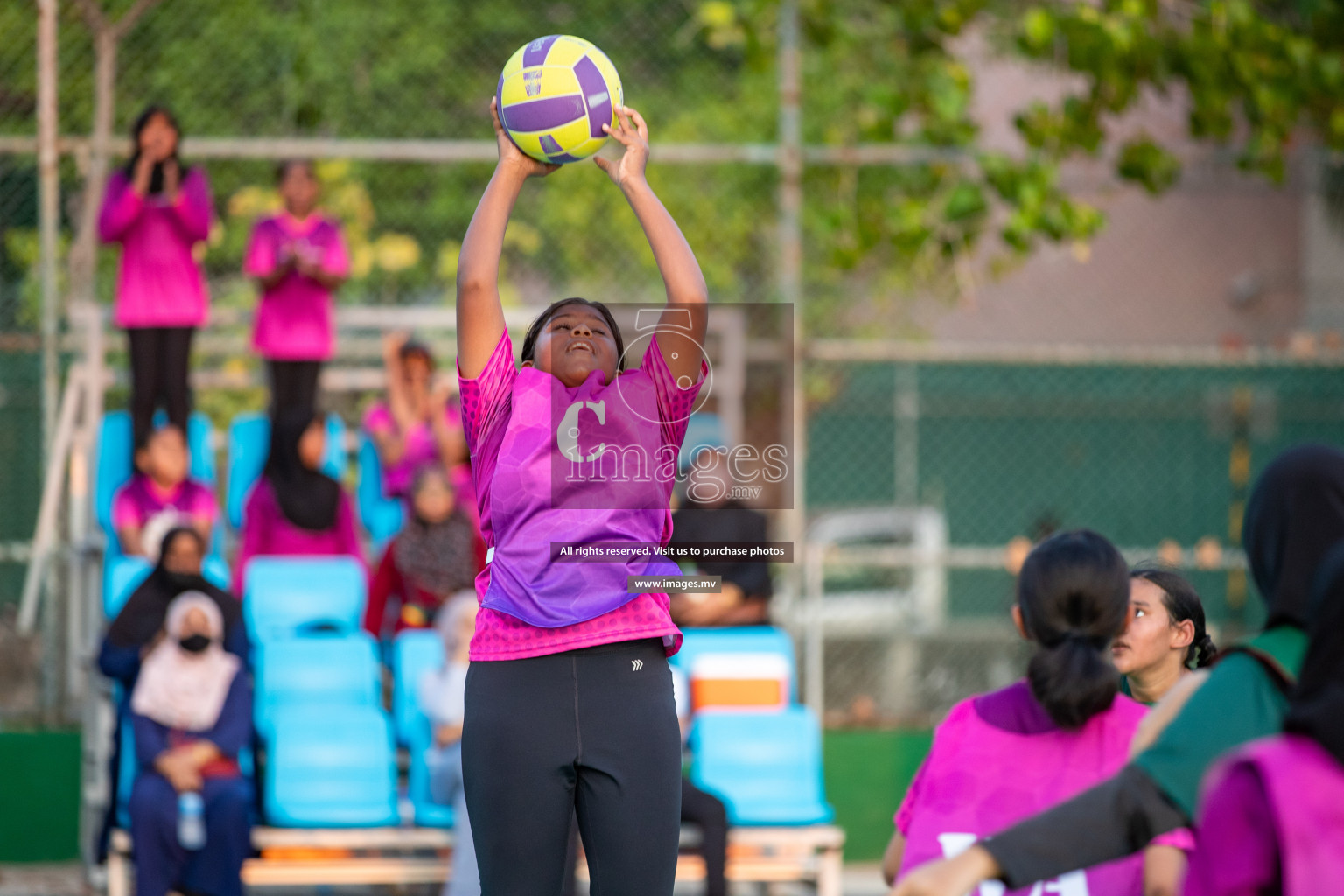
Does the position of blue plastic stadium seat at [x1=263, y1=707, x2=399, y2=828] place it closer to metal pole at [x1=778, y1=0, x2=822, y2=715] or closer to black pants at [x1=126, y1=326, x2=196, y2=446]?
black pants at [x1=126, y1=326, x2=196, y2=446]

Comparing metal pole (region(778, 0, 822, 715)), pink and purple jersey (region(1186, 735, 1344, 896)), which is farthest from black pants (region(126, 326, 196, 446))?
pink and purple jersey (region(1186, 735, 1344, 896))

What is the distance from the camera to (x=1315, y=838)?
73.7 inches

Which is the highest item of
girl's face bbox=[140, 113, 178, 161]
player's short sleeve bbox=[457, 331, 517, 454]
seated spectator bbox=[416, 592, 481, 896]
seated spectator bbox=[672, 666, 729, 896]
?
girl's face bbox=[140, 113, 178, 161]

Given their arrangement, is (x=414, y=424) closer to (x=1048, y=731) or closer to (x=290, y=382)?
(x=290, y=382)

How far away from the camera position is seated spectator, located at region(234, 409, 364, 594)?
7.60m

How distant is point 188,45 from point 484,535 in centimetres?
748

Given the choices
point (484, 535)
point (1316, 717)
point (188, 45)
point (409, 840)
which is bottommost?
point (409, 840)

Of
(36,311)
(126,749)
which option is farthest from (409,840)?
(36,311)

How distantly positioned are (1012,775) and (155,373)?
223 inches

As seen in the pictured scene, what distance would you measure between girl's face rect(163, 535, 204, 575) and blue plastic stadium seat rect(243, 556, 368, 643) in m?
0.62

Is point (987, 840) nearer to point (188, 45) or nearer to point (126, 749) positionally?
point (126, 749)

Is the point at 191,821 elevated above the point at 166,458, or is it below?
below

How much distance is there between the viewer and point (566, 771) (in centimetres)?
304

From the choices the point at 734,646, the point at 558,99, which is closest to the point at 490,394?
the point at 558,99
